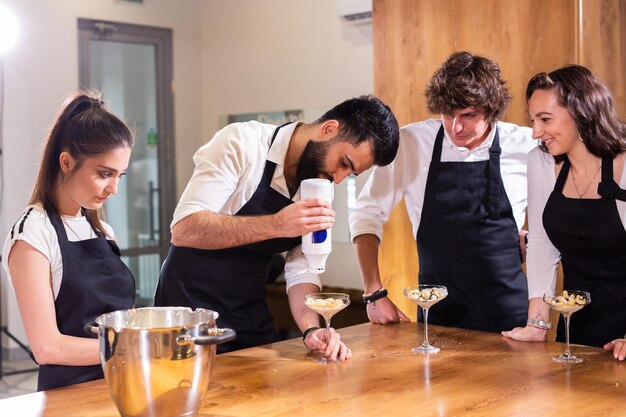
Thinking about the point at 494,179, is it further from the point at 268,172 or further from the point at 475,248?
the point at 268,172

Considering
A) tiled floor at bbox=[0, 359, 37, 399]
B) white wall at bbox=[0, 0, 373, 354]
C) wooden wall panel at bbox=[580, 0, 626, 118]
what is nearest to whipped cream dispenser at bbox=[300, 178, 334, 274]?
wooden wall panel at bbox=[580, 0, 626, 118]

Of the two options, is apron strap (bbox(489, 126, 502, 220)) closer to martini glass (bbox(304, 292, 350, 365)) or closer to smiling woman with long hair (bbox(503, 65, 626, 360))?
smiling woman with long hair (bbox(503, 65, 626, 360))

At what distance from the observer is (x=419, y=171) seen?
3.17 metres

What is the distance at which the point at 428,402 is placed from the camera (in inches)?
73.7

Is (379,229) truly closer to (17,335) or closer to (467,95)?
(467,95)

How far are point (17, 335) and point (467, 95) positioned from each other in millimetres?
4831

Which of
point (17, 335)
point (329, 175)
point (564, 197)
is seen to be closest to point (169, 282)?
point (329, 175)

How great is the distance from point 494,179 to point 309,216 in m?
1.09

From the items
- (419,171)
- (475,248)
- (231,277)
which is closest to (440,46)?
(419,171)

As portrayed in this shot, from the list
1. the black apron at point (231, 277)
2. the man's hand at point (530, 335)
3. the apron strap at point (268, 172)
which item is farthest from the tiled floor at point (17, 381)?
the man's hand at point (530, 335)

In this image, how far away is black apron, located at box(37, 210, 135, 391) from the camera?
7.32 feet

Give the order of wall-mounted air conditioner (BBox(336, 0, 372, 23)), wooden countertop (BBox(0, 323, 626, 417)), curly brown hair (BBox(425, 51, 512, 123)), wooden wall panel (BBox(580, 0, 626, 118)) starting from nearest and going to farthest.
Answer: wooden countertop (BBox(0, 323, 626, 417))
curly brown hair (BBox(425, 51, 512, 123))
wooden wall panel (BBox(580, 0, 626, 118))
wall-mounted air conditioner (BBox(336, 0, 372, 23))

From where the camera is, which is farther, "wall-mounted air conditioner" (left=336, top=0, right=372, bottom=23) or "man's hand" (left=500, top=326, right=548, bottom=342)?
"wall-mounted air conditioner" (left=336, top=0, right=372, bottom=23)

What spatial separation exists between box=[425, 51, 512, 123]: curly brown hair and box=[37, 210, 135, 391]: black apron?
4.31 feet
